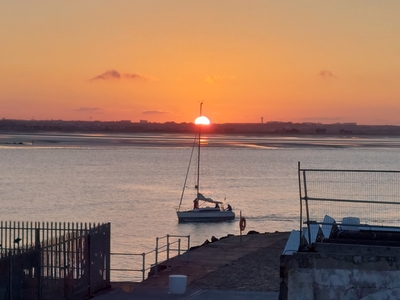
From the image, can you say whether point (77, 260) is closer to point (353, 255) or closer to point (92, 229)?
point (92, 229)

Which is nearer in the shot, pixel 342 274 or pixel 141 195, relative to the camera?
pixel 342 274

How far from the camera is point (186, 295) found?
67.5ft

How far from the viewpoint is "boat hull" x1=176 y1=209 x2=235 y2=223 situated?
63.8 m

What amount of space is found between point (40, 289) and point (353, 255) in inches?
333

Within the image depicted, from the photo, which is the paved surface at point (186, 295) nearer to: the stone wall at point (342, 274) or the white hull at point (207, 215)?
the stone wall at point (342, 274)

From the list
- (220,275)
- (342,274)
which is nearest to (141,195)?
(220,275)

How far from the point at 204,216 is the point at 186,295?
44977 mm

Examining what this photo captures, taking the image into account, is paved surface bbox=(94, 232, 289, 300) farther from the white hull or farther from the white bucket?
the white hull

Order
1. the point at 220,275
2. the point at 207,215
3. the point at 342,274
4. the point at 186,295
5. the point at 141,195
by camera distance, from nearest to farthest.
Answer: the point at 342,274
the point at 186,295
the point at 220,275
the point at 207,215
the point at 141,195

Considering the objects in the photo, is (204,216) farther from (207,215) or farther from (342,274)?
(342,274)

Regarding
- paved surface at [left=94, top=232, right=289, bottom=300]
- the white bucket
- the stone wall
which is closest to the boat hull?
paved surface at [left=94, top=232, right=289, bottom=300]

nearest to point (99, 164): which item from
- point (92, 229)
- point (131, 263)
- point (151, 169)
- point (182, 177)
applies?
point (151, 169)

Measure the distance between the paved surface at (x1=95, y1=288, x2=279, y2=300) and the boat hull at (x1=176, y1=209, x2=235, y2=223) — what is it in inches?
1675

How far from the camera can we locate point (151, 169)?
13475 cm
